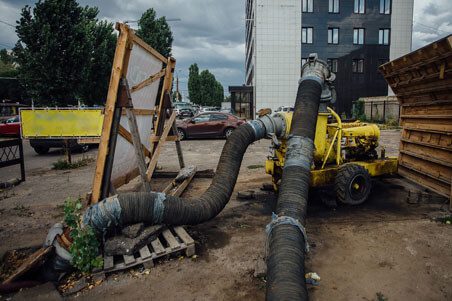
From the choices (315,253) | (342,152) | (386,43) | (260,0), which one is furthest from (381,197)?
(386,43)

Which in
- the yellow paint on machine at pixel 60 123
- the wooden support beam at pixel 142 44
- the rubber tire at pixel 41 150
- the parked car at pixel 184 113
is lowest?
the rubber tire at pixel 41 150

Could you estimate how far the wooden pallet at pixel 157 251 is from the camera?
4.09 meters

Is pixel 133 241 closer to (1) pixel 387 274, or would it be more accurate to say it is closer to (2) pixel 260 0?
(1) pixel 387 274

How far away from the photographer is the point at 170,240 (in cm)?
450

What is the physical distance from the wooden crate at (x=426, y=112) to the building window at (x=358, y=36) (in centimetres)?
2906

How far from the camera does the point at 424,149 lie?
717 centimetres

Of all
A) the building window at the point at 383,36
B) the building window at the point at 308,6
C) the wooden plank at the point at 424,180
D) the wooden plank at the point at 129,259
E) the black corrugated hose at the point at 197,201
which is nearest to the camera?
the wooden plank at the point at 129,259

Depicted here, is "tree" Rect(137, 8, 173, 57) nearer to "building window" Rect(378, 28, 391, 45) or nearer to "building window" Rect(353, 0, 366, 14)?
"building window" Rect(353, 0, 366, 14)

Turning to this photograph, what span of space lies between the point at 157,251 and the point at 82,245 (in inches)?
37.0

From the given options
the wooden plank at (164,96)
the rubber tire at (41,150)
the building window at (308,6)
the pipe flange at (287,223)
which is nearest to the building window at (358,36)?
the building window at (308,6)

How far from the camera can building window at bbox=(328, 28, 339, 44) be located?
33.3 metres

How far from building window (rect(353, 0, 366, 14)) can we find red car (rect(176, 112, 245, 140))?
923 inches

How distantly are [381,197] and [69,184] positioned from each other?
8.00m

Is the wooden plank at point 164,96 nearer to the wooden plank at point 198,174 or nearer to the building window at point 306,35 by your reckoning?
the wooden plank at point 198,174
